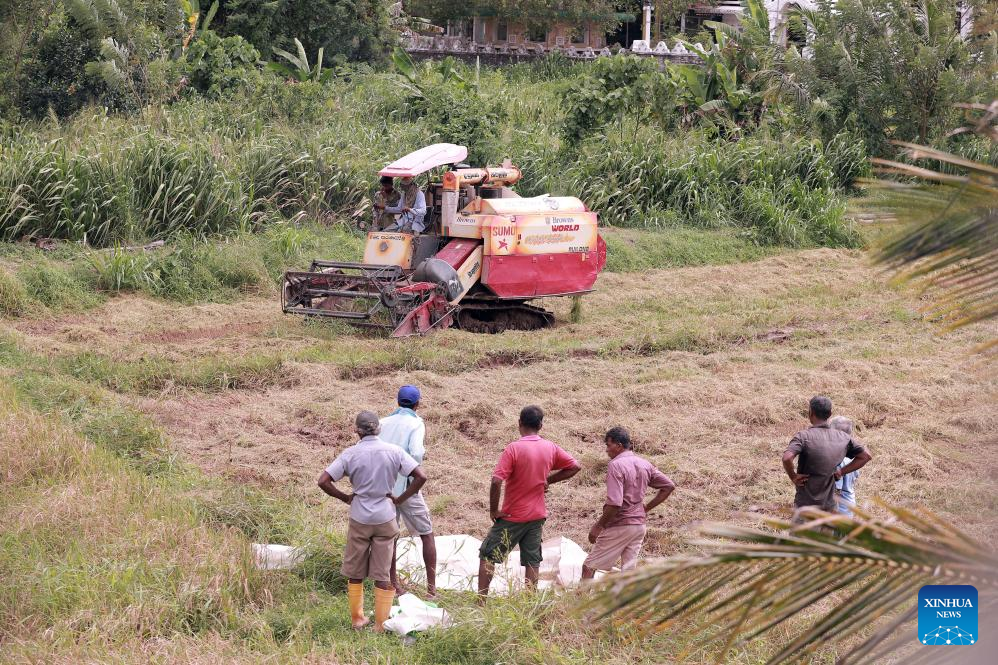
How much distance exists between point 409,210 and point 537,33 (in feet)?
98.5

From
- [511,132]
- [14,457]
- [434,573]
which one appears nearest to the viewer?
[434,573]

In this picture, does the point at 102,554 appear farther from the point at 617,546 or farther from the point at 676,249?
the point at 676,249

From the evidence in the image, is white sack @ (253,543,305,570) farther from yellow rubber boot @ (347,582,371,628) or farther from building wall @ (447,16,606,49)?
building wall @ (447,16,606,49)

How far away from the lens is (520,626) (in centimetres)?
594

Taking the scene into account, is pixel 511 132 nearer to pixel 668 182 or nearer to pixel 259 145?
pixel 668 182

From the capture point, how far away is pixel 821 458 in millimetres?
7023

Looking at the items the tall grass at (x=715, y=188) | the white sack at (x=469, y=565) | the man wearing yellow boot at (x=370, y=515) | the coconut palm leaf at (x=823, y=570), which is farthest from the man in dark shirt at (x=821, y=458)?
A: the tall grass at (x=715, y=188)

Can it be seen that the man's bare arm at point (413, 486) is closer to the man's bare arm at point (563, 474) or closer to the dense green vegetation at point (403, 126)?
the man's bare arm at point (563, 474)

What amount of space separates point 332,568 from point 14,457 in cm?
295

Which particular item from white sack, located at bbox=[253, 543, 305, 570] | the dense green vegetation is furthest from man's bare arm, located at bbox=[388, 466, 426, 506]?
the dense green vegetation

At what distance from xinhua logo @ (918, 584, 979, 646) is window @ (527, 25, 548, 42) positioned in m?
38.3

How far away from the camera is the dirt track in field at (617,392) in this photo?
884 centimetres

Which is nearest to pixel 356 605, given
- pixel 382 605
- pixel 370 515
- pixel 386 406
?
pixel 382 605

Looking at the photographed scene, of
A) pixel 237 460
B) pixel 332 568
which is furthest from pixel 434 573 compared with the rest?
pixel 237 460
